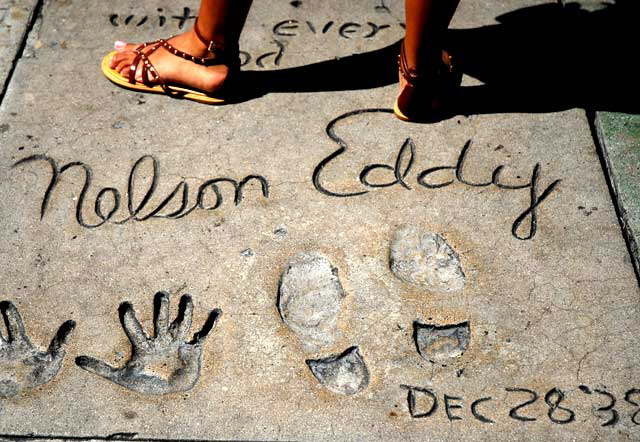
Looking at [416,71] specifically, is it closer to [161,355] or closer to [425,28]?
[425,28]

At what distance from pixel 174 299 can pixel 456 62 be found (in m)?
1.43

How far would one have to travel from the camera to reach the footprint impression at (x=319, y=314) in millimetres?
2098

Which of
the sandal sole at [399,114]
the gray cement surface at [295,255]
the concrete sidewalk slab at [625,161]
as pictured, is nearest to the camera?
the gray cement surface at [295,255]

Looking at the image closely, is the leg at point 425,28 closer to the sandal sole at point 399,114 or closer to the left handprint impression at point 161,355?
the sandal sole at point 399,114

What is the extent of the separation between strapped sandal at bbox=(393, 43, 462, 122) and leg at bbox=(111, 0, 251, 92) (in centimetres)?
57

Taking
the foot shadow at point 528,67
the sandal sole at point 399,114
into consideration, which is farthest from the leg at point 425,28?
the foot shadow at point 528,67

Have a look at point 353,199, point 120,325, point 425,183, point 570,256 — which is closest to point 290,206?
A: point 353,199

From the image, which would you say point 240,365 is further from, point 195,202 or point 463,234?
point 463,234

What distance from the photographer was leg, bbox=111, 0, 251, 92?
8.15ft

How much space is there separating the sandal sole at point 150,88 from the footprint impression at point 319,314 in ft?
2.48

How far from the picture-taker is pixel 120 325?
7.18ft

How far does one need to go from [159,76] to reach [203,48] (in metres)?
0.22

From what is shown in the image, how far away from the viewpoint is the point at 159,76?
8.91ft

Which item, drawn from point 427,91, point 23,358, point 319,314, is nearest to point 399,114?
point 427,91
